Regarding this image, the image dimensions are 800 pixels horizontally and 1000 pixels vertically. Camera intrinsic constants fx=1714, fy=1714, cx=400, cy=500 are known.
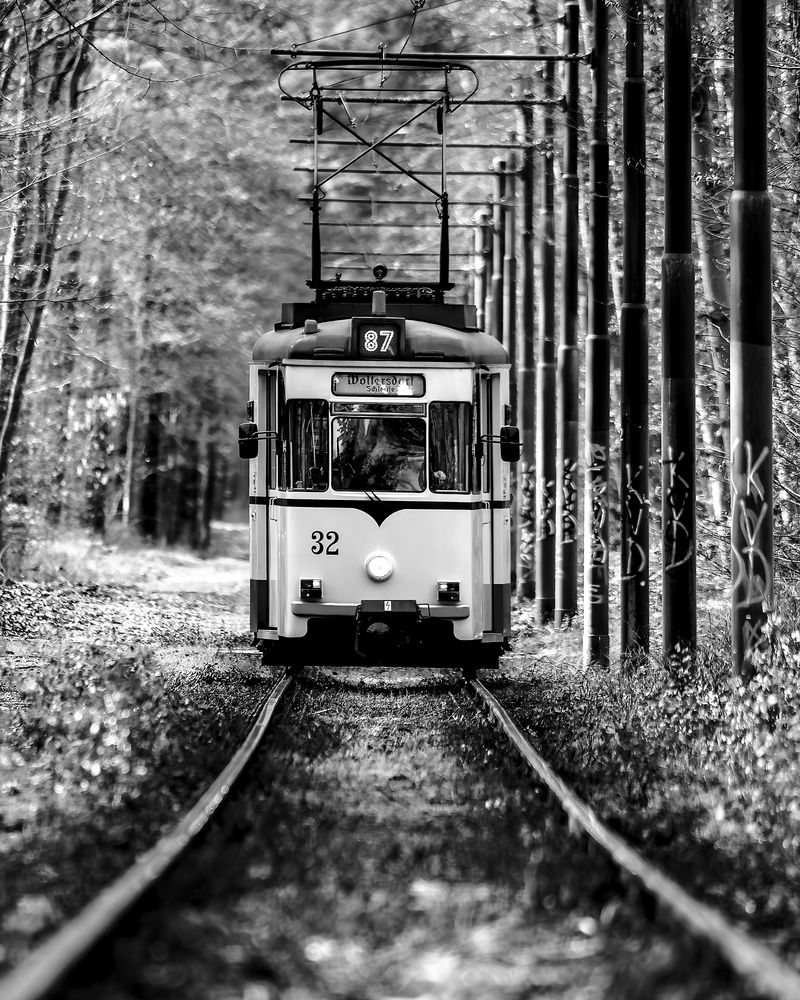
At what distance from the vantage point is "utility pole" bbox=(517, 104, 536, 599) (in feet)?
94.1

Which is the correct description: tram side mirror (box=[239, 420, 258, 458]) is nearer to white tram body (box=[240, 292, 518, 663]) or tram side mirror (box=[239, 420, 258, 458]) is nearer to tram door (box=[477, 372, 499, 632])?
white tram body (box=[240, 292, 518, 663])

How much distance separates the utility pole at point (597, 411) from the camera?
18828 mm

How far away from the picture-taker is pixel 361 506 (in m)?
15.5

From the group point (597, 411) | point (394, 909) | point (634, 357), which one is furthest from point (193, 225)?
point (394, 909)

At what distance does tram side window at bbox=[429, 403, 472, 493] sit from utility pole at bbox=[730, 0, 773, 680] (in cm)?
342

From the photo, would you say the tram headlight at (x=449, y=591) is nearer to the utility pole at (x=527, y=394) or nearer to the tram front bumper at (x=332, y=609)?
the tram front bumper at (x=332, y=609)

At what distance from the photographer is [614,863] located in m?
7.35

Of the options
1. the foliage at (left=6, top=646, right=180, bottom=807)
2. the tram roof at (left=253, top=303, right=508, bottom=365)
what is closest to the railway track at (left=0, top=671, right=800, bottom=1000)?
the foliage at (left=6, top=646, right=180, bottom=807)

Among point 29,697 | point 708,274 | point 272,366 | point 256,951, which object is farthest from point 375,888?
point 708,274

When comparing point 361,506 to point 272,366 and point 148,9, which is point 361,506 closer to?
point 272,366

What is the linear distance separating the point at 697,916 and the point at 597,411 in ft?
43.9

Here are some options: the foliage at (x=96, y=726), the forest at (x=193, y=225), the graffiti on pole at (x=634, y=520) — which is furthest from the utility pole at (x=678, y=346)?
the foliage at (x=96, y=726)

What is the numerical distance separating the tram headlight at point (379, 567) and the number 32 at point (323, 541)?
1.17 feet

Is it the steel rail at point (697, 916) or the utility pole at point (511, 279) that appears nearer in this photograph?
the steel rail at point (697, 916)
